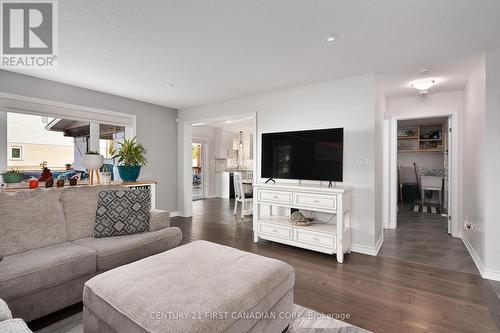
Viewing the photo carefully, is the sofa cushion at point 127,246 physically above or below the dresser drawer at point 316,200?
below

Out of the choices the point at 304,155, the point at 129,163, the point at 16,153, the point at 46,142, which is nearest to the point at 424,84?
the point at 304,155

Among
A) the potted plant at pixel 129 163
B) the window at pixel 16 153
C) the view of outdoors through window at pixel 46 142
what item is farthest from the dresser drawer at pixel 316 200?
the window at pixel 16 153

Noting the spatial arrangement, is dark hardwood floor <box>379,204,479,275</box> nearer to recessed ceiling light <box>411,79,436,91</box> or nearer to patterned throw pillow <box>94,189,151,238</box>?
recessed ceiling light <box>411,79,436,91</box>

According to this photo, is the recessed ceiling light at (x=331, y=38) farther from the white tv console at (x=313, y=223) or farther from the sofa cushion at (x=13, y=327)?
the sofa cushion at (x=13, y=327)

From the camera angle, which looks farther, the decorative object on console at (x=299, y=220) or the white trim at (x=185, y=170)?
the white trim at (x=185, y=170)

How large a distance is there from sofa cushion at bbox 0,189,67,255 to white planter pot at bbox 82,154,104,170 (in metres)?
0.74

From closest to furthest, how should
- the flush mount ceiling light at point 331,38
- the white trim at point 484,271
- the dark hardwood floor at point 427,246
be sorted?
1. the flush mount ceiling light at point 331,38
2. the white trim at point 484,271
3. the dark hardwood floor at point 427,246

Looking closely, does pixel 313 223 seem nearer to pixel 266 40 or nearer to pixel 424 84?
pixel 266 40

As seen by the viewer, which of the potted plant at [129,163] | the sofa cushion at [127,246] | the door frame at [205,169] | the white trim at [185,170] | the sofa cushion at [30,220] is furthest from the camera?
the door frame at [205,169]

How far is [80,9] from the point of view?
6.61 ft

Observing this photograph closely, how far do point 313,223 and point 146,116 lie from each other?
13.1 ft

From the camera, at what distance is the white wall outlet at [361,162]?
3.45m

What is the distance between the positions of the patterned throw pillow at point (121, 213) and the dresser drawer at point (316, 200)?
1.99m

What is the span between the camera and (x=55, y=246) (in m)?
2.25
